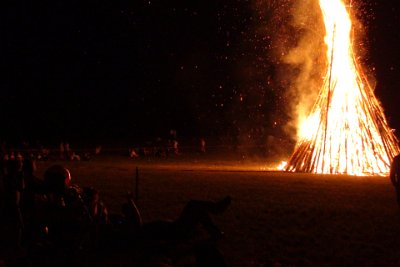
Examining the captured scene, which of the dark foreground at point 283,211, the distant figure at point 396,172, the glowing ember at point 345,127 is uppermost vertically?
the glowing ember at point 345,127

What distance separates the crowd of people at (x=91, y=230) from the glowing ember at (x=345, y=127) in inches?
516

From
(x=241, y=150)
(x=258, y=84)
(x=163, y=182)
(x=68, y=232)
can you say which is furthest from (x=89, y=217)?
(x=258, y=84)

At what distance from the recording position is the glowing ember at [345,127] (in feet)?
61.7

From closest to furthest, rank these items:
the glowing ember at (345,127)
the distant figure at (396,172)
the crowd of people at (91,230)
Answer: the crowd of people at (91,230) → the distant figure at (396,172) → the glowing ember at (345,127)

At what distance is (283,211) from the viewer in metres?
10.5

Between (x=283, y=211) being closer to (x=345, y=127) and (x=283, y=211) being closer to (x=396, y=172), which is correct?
(x=396, y=172)

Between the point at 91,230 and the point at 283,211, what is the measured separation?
5.01 metres

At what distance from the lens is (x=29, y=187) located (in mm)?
7195

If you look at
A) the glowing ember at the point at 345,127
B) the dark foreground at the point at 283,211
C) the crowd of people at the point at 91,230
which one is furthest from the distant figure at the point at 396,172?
the glowing ember at the point at 345,127

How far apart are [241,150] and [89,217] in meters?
24.6

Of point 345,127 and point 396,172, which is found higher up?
point 345,127

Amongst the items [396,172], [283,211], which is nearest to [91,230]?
[283,211]

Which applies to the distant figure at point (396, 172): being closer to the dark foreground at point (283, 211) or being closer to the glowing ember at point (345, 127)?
the dark foreground at point (283, 211)

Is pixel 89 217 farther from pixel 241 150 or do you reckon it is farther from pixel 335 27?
pixel 241 150
